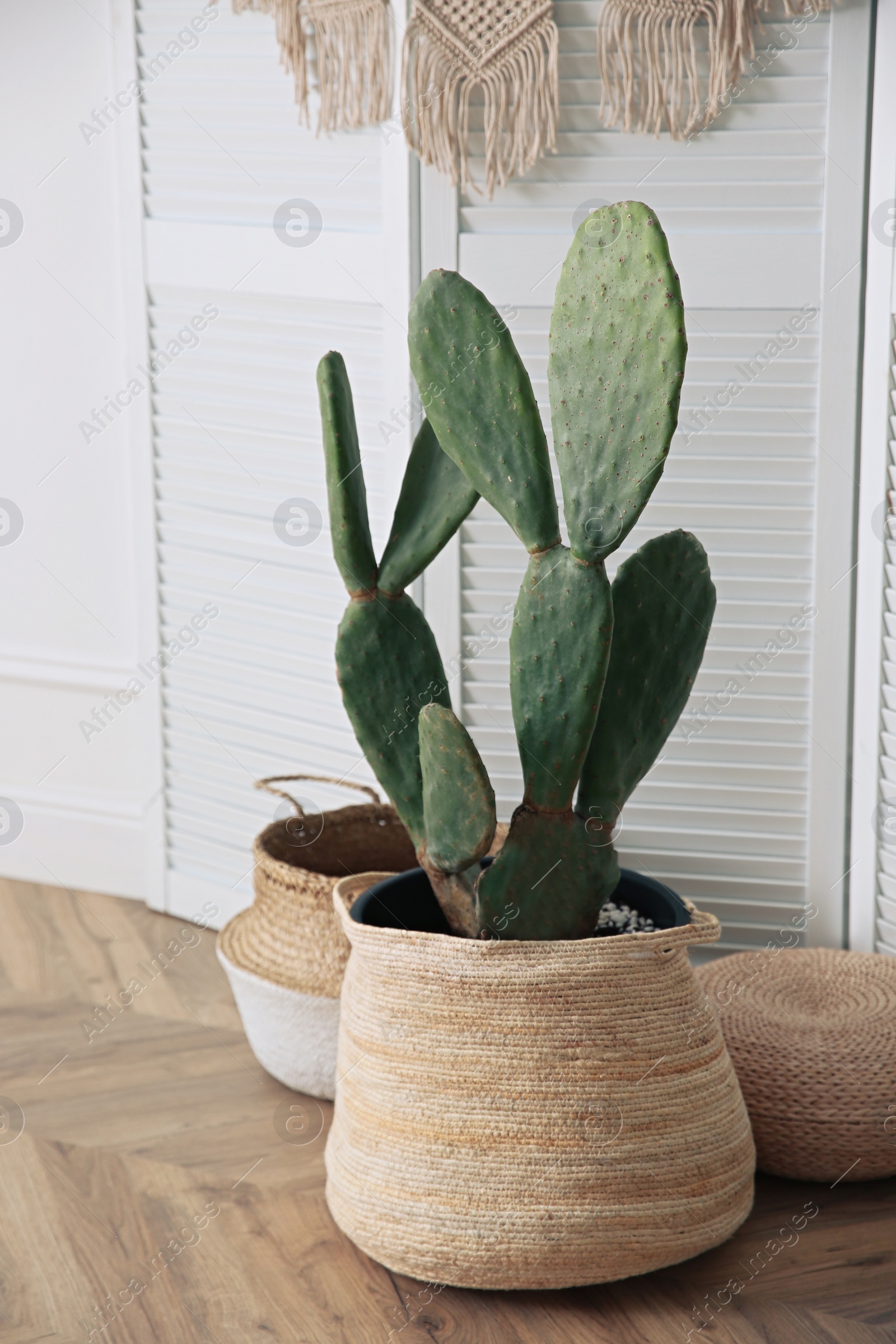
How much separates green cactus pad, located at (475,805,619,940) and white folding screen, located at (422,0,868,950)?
0.51 meters

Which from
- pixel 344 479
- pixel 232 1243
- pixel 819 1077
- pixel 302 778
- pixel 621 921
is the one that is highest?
pixel 344 479

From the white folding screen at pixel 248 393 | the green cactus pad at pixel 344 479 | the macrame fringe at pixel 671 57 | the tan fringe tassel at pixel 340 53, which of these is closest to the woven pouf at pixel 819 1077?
the green cactus pad at pixel 344 479

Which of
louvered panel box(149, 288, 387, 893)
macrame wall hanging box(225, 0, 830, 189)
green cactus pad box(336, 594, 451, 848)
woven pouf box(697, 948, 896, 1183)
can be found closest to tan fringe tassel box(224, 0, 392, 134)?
macrame wall hanging box(225, 0, 830, 189)

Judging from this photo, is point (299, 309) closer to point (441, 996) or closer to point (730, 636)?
point (730, 636)

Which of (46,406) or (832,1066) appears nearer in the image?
(832,1066)

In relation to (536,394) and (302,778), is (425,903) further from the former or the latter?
(536,394)

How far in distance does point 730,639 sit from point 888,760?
0.26 m

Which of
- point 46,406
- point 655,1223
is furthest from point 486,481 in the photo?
point 46,406

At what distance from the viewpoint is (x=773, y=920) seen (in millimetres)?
1829

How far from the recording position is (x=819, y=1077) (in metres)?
1.50

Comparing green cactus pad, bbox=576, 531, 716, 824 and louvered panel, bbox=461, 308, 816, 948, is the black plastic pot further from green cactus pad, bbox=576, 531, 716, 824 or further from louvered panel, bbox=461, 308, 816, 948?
louvered panel, bbox=461, 308, 816, 948

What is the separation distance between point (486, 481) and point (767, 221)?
2.16 ft

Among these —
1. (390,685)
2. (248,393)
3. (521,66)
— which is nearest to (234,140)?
(248,393)

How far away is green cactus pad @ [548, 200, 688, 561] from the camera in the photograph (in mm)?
1171
